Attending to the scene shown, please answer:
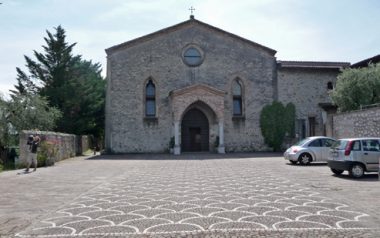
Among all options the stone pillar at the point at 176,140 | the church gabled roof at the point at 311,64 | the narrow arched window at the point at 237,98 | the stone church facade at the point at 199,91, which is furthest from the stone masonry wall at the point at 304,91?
the stone pillar at the point at 176,140

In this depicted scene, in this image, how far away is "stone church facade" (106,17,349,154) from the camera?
1209 inches

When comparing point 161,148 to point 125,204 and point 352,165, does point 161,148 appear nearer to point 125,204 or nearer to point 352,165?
point 352,165

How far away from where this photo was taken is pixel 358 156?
14.0 meters

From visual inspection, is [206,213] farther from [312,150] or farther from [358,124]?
[358,124]

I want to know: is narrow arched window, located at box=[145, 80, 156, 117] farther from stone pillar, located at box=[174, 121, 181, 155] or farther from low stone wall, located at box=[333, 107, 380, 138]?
low stone wall, located at box=[333, 107, 380, 138]

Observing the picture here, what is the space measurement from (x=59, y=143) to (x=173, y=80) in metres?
10.5

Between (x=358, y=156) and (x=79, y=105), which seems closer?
(x=358, y=156)

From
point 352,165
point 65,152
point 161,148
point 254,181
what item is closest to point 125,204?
point 254,181

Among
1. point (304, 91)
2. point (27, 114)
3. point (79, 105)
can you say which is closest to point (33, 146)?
point (27, 114)

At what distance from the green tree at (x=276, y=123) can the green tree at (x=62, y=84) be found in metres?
17.3

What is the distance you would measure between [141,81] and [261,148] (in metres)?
11.0

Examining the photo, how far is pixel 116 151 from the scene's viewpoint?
3064cm

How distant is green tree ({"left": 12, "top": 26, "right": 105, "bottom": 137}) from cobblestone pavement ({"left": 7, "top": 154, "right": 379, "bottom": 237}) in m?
26.7

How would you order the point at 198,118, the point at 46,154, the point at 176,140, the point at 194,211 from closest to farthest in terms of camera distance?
the point at 194,211
the point at 46,154
the point at 176,140
the point at 198,118
